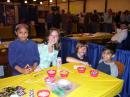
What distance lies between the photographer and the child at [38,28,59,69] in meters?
3.07

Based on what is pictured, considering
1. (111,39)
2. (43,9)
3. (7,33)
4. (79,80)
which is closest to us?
(79,80)

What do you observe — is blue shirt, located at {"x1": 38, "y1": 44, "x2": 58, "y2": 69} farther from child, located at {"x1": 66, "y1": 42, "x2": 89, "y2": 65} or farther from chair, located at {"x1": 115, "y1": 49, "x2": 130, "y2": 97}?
chair, located at {"x1": 115, "y1": 49, "x2": 130, "y2": 97}

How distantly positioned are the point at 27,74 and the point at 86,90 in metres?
0.81

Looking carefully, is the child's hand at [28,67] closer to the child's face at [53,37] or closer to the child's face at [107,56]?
the child's face at [53,37]

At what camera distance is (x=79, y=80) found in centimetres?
238

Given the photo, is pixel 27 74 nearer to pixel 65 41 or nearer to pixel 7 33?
pixel 65 41

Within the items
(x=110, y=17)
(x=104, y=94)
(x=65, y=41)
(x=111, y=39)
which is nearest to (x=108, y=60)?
(x=104, y=94)

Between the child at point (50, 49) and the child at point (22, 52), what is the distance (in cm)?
14

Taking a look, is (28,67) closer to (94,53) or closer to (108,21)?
(94,53)

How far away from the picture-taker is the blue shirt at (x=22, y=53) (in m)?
2.86

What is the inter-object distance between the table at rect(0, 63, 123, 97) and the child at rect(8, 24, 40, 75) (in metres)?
0.44

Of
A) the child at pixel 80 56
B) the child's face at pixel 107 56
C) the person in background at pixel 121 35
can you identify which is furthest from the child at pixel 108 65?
the person in background at pixel 121 35

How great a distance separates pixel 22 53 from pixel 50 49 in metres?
0.45

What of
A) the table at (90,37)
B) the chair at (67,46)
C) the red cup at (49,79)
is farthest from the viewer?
the table at (90,37)
